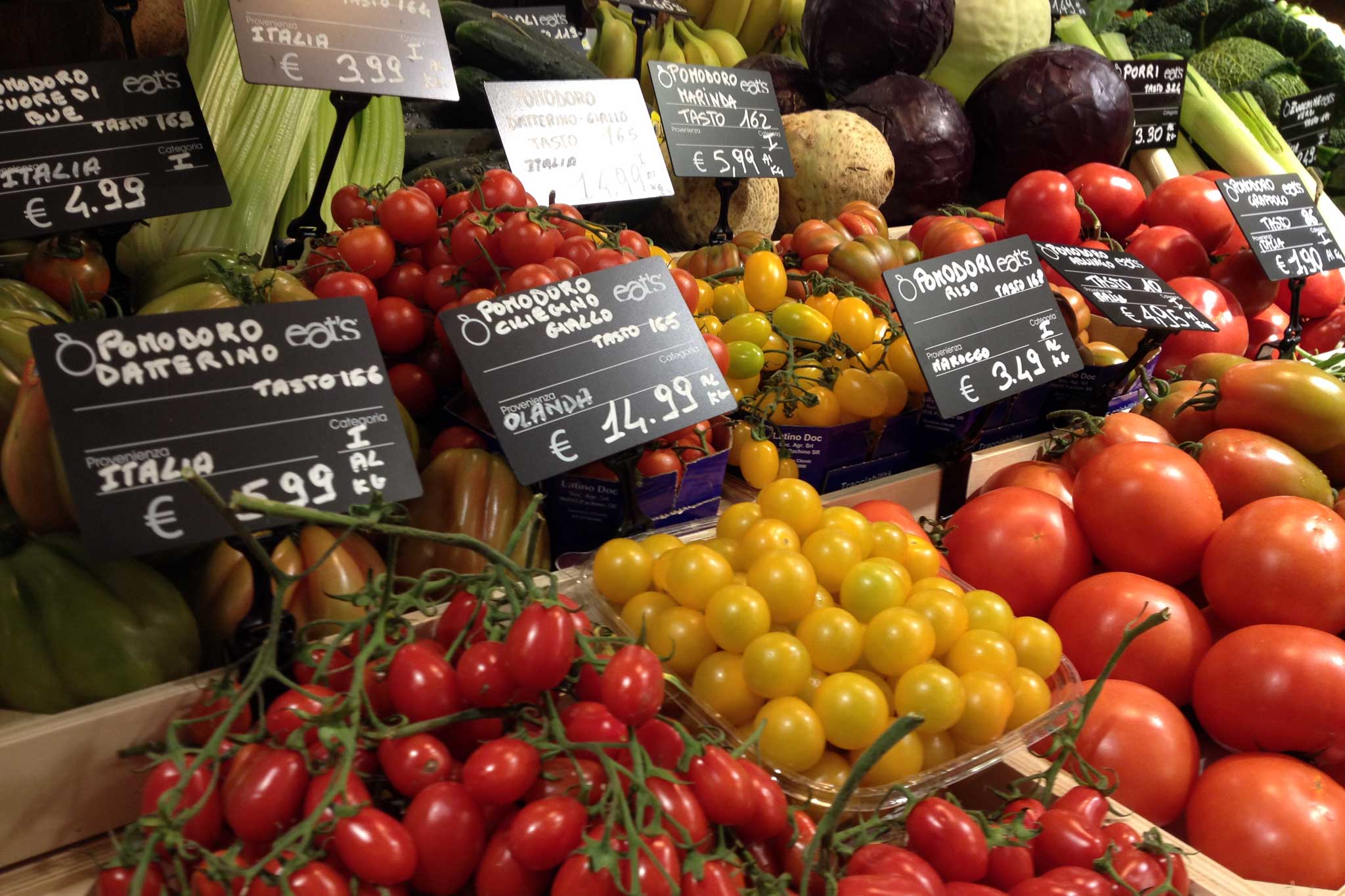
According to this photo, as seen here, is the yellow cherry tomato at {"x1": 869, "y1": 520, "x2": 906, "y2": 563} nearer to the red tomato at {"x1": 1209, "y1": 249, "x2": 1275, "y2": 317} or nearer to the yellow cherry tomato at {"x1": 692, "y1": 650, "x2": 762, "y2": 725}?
the yellow cherry tomato at {"x1": 692, "y1": 650, "x2": 762, "y2": 725}

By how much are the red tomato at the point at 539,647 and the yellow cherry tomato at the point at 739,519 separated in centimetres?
45

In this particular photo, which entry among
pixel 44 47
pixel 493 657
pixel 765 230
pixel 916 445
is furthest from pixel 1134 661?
pixel 44 47

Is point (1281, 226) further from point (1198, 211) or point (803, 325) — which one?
point (803, 325)

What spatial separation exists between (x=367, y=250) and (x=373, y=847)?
0.83 metres

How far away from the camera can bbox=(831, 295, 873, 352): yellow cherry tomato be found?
1499mm

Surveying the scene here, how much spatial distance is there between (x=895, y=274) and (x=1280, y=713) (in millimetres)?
716

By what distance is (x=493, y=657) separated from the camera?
68 cm

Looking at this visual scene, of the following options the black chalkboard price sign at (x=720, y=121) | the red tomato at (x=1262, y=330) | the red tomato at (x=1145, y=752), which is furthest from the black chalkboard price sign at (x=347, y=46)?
the red tomato at (x=1262, y=330)

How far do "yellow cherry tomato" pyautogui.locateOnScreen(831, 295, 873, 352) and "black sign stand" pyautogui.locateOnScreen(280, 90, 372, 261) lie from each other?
0.85 metres

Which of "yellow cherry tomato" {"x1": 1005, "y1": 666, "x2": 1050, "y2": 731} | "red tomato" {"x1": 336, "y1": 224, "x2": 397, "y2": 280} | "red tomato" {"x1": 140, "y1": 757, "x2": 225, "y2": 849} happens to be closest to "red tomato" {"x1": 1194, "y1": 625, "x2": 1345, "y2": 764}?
"yellow cherry tomato" {"x1": 1005, "y1": 666, "x2": 1050, "y2": 731}

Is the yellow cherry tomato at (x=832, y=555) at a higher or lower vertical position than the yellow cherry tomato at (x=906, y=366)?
lower

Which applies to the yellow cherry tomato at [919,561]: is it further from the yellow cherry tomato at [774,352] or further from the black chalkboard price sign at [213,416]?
the black chalkboard price sign at [213,416]

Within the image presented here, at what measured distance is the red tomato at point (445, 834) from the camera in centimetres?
63

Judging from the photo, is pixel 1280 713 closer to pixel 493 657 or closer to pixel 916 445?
pixel 916 445
